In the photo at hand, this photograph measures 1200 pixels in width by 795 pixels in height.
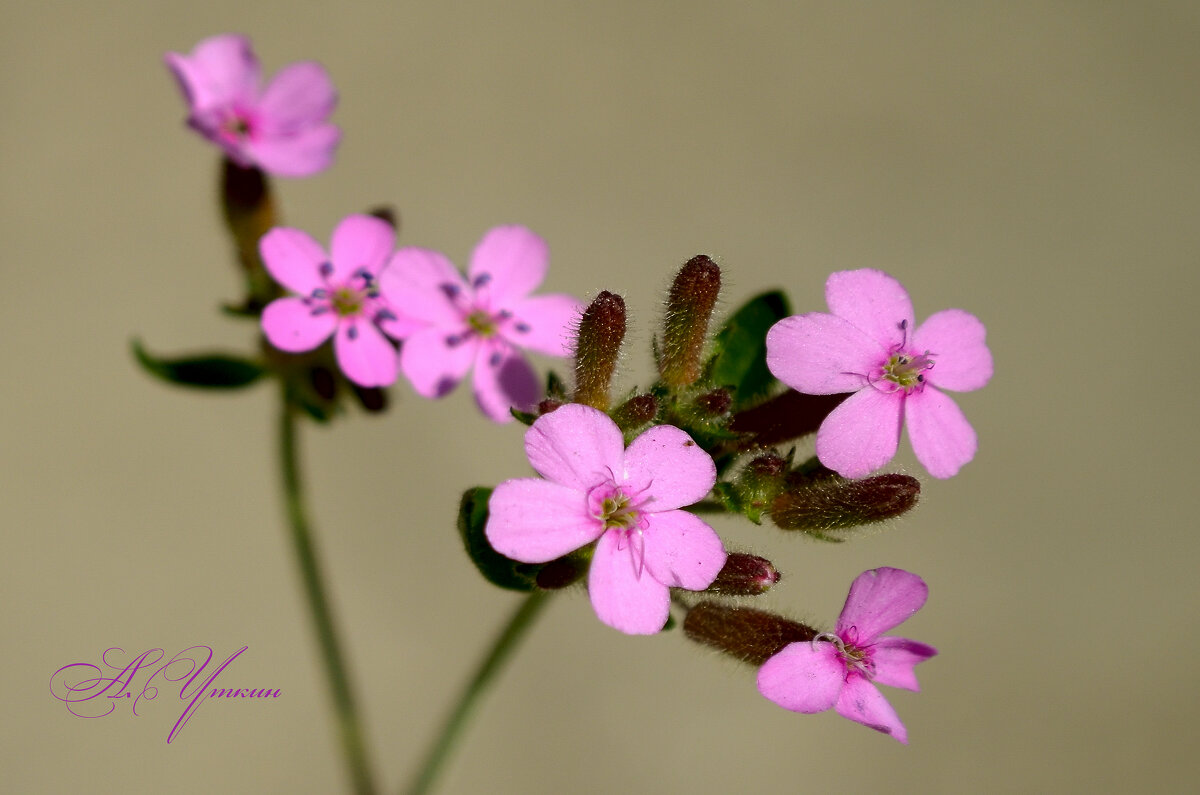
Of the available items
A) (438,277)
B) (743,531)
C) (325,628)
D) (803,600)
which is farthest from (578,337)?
(803,600)

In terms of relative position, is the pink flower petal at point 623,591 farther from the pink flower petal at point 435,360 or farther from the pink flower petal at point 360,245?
the pink flower petal at point 360,245

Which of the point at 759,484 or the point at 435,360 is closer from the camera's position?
the point at 759,484

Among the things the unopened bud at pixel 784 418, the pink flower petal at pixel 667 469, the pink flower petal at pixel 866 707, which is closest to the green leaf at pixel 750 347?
the unopened bud at pixel 784 418

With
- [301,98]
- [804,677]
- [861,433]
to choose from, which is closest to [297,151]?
[301,98]

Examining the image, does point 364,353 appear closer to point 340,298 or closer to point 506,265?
point 340,298

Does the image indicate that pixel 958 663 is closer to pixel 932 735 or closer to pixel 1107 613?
pixel 932 735
